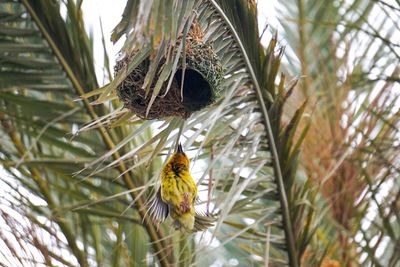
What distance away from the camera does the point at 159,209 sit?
252 cm

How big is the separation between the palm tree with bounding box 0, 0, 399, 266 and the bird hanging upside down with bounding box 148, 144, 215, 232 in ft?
0.15

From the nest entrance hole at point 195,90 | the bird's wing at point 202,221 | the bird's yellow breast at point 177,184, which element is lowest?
the bird's wing at point 202,221

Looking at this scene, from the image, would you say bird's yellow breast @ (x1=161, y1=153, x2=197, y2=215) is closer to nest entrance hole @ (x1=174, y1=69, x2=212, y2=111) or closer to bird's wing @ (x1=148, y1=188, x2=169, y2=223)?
bird's wing @ (x1=148, y1=188, x2=169, y2=223)

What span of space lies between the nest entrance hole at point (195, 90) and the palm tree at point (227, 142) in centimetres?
4

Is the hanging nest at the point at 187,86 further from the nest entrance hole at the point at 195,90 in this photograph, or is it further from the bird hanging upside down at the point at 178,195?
the bird hanging upside down at the point at 178,195

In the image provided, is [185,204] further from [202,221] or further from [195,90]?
[195,90]

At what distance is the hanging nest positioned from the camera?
2.21 metres

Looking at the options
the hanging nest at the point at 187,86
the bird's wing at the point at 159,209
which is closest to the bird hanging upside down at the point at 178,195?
the bird's wing at the point at 159,209

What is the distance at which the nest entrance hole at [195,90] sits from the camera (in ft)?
7.41

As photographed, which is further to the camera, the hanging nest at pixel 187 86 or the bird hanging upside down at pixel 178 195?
the bird hanging upside down at pixel 178 195

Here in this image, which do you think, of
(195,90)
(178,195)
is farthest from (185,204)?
(195,90)

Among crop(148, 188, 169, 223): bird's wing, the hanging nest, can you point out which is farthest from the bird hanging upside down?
the hanging nest

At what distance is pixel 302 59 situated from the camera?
3.34 metres

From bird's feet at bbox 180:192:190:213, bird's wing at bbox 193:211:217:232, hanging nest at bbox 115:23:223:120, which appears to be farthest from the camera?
bird's wing at bbox 193:211:217:232
